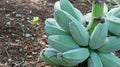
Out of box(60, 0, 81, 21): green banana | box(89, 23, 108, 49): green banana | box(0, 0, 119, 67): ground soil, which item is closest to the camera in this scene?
box(89, 23, 108, 49): green banana

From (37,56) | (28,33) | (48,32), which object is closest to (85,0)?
(28,33)

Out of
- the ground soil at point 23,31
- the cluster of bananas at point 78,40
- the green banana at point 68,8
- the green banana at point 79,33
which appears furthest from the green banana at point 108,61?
the ground soil at point 23,31

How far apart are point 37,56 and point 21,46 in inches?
5.0

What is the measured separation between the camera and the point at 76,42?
170 centimetres

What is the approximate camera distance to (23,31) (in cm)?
235

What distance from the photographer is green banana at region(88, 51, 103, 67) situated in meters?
1.70

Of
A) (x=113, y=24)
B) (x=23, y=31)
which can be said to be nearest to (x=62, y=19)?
(x=113, y=24)

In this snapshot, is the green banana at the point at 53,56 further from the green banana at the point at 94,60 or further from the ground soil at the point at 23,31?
the ground soil at the point at 23,31

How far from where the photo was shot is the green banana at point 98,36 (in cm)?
161

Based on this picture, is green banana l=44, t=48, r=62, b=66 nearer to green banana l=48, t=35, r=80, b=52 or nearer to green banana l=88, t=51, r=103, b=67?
green banana l=48, t=35, r=80, b=52

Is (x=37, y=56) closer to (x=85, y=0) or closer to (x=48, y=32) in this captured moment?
(x=48, y=32)

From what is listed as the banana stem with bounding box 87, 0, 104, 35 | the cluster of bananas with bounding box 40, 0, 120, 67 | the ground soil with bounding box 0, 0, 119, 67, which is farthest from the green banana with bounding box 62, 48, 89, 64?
the ground soil with bounding box 0, 0, 119, 67

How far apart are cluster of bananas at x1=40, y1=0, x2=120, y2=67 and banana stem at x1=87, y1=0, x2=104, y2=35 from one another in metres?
0.04

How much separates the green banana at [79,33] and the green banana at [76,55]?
1.4 inches
